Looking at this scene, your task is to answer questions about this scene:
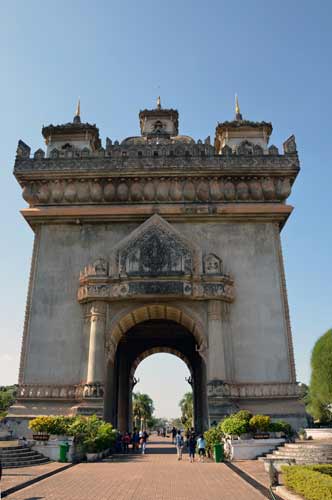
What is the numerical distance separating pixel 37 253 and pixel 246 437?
14323 mm

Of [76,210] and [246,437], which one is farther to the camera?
[76,210]

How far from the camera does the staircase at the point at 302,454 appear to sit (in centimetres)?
1422

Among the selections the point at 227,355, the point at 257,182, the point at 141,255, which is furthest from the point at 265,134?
the point at 227,355

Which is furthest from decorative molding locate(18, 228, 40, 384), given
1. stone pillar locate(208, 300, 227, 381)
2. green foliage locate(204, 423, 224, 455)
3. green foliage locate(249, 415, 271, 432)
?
green foliage locate(249, 415, 271, 432)

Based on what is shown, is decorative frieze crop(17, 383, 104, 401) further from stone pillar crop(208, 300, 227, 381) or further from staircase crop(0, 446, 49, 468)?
stone pillar crop(208, 300, 227, 381)

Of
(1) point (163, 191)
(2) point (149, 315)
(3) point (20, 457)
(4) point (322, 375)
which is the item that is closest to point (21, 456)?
(3) point (20, 457)

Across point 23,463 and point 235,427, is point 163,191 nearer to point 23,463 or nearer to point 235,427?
point 235,427

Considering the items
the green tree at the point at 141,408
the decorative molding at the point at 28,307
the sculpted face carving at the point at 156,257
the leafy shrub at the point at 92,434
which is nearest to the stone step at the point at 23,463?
the leafy shrub at the point at 92,434

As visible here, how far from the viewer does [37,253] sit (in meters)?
23.8

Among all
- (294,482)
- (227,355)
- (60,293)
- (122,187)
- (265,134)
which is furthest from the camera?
(265,134)

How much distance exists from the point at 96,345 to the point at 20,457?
6157mm

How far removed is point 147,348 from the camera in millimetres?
31234

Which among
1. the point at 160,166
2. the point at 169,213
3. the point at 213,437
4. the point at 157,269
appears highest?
the point at 160,166

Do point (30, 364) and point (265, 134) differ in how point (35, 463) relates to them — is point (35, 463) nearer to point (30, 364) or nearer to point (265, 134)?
point (30, 364)
